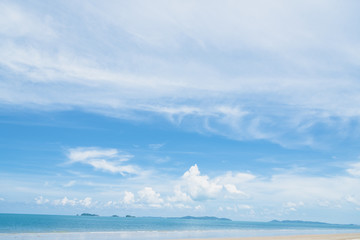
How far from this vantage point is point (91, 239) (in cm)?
4134

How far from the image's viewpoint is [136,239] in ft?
141

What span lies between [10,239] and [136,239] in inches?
639

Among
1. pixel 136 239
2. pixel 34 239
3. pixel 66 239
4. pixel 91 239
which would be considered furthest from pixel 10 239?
pixel 136 239

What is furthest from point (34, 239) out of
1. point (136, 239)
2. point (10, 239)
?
point (136, 239)

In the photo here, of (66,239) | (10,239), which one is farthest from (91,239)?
(10,239)

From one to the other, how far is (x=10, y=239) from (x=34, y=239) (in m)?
3.15

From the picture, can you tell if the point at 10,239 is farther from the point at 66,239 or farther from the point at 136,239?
the point at 136,239

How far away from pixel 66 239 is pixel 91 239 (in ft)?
10.7

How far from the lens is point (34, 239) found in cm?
4125

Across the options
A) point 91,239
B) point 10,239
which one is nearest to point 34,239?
point 10,239

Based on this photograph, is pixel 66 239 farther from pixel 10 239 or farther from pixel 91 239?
pixel 10 239

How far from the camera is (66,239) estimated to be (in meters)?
41.3

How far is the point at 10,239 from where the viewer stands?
4131 cm

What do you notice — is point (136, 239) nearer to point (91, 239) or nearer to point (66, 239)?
point (91, 239)
